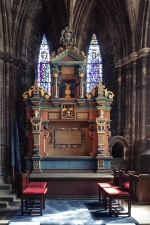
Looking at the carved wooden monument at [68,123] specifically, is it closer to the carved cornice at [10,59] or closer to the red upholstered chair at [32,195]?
the red upholstered chair at [32,195]

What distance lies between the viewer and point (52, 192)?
332 inches

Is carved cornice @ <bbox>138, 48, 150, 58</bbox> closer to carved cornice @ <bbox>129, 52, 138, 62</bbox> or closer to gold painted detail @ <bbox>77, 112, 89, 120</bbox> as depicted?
carved cornice @ <bbox>129, 52, 138, 62</bbox>

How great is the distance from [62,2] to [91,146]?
8.07m

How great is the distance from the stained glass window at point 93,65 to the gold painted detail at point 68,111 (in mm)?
4828

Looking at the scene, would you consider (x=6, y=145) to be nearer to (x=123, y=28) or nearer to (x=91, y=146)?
(x=91, y=146)

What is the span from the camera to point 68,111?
956 centimetres

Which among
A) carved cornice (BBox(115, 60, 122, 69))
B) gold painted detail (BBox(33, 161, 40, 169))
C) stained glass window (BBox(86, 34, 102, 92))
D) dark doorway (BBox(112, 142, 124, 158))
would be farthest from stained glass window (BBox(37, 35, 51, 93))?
gold painted detail (BBox(33, 161, 40, 169))

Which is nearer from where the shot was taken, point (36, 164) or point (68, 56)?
point (36, 164)

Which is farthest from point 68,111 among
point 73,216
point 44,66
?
point 44,66

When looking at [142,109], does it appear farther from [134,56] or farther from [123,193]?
[123,193]

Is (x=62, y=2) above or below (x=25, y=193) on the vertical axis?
above

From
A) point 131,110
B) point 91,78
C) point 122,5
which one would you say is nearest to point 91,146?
point 131,110

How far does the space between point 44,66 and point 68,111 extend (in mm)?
5976

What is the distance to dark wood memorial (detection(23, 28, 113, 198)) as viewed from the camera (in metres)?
9.23
